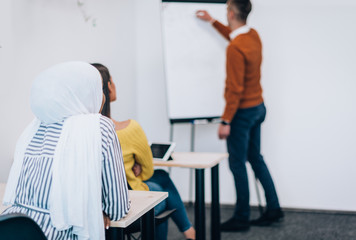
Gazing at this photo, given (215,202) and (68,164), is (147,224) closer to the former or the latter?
(68,164)

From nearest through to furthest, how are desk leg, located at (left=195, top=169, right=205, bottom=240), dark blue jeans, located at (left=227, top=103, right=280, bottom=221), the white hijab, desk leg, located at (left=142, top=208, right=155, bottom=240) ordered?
the white hijab
desk leg, located at (left=142, top=208, right=155, bottom=240)
desk leg, located at (left=195, top=169, right=205, bottom=240)
dark blue jeans, located at (left=227, top=103, right=280, bottom=221)

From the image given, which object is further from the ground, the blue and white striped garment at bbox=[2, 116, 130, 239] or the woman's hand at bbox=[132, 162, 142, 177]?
the blue and white striped garment at bbox=[2, 116, 130, 239]

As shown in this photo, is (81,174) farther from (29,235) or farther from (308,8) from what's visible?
(308,8)

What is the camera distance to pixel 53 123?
1.22 metres

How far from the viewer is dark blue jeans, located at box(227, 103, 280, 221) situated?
2895mm

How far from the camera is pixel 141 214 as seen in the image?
1317 mm

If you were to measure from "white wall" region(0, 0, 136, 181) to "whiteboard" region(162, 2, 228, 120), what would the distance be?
47 centimetres

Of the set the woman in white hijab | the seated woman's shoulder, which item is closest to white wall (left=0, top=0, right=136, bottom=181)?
the woman in white hijab

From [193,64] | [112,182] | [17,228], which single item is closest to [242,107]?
[193,64]

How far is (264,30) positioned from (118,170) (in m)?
2.67

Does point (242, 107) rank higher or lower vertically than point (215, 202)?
higher

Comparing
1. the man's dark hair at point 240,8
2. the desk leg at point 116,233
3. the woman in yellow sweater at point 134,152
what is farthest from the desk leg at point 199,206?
the man's dark hair at point 240,8

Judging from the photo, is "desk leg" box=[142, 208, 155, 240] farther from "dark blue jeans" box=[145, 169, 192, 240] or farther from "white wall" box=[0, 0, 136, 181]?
"white wall" box=[0, 0, 136, 181]

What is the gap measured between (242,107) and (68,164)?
195 centimetres
